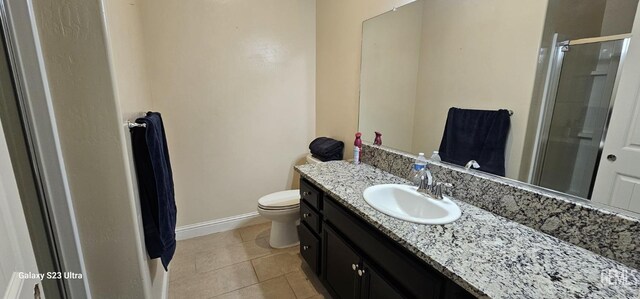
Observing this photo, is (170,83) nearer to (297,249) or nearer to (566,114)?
(297,249)

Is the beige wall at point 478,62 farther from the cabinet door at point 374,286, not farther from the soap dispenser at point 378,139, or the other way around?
the cabinet door at point 374,286

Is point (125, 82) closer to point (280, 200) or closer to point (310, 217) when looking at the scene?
point (310, 217)

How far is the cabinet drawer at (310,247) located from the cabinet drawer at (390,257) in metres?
0.33

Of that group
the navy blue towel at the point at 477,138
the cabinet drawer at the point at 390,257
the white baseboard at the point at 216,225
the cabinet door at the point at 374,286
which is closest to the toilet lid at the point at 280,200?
the white baseboard at the point at 216,225

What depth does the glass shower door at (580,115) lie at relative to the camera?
2.91ft

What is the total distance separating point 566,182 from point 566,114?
0.26 metres

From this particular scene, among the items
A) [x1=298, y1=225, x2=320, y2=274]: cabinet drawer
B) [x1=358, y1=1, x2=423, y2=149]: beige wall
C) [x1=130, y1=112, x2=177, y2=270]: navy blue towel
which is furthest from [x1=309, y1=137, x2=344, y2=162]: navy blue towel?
[x1=130, y1=112, x2=177, y2=270]: navy blue towel

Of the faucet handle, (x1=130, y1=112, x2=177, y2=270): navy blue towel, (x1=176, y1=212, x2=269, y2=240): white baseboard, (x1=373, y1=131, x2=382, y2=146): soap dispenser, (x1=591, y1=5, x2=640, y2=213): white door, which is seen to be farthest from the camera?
(x1=176, y1=212, x2=269, y2=240): white baseboard

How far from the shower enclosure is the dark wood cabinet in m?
0.64

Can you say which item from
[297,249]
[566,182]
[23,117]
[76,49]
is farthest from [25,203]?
[566,182]

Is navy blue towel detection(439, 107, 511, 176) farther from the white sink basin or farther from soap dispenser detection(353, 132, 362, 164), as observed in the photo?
soap dispenser detection(353, 132, 362, 164)

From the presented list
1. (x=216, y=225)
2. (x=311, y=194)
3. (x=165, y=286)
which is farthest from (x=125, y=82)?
(x=216, y=225)

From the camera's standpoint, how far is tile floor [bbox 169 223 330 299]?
5.79 feet

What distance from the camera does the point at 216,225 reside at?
2.54 m
